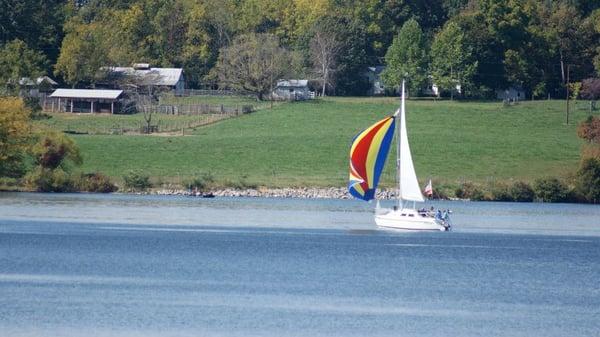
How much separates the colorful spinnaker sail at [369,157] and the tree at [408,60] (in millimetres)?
69609


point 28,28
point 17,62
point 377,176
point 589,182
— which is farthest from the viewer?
point 28,28

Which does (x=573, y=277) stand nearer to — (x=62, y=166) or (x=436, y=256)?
(x=436, y=256)

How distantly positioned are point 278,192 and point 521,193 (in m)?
17.4

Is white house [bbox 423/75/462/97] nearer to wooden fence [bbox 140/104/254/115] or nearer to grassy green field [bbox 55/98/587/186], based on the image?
grassy green field [bbox 55/98/587/186]

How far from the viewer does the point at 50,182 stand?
92938mm

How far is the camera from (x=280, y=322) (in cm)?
4059

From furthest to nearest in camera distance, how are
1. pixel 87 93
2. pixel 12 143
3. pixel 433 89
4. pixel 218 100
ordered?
pixel 433 89 < pixel 218 100 < pixel 87 93 < pixel 12 143

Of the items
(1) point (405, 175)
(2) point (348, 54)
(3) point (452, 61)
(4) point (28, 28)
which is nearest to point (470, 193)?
(1) point (405, 175)

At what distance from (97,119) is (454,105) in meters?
35.9

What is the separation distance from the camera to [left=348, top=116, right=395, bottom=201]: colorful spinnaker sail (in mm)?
68000

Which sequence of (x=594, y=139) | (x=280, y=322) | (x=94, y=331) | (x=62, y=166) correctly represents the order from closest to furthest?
(x=94, y=331), (x=280, y=322), (x=62, y=166), (x=594, y=139)

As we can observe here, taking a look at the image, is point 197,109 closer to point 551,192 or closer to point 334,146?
point 334,146

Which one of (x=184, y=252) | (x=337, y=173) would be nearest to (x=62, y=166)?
(x=337, y=173)

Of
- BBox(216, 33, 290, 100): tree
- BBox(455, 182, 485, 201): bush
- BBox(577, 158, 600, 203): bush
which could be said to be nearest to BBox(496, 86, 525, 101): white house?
BBox(216, 33, 290, 100): tree
